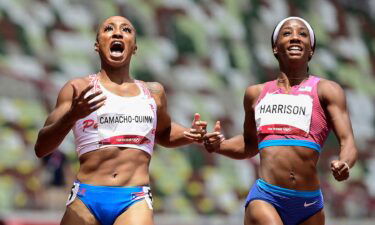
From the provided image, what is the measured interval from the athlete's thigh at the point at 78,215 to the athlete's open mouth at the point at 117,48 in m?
1.29

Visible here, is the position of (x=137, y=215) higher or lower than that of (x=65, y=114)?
lower

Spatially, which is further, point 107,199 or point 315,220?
point 315,220

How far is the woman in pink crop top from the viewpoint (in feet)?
25.9

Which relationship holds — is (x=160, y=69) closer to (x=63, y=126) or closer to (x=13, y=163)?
(x=13, y=163)

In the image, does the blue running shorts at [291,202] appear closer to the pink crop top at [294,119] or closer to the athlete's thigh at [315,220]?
the athlete's thigh at [315,220]

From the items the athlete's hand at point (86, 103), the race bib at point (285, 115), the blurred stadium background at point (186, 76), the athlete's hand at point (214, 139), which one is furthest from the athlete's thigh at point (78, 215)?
the blurred stadium background at point (186, 76)

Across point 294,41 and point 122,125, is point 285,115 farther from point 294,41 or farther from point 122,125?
point 122,125

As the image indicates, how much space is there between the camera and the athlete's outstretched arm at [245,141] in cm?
839

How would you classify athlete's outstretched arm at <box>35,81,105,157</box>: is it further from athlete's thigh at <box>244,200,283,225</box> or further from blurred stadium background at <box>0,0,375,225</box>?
blurred stadium background at <box>0,0,375,225</box>

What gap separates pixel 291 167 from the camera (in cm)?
790

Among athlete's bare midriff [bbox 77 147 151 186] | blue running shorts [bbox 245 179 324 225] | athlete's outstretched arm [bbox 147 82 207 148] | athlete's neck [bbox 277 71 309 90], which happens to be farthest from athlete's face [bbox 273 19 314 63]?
athlete's bare midriff [bbox 77 147 151 186]

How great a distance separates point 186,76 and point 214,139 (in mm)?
9884

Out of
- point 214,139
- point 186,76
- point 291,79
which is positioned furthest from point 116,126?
point 186,76

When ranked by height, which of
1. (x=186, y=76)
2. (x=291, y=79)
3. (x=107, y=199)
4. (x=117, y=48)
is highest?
(x=186, y=76)
